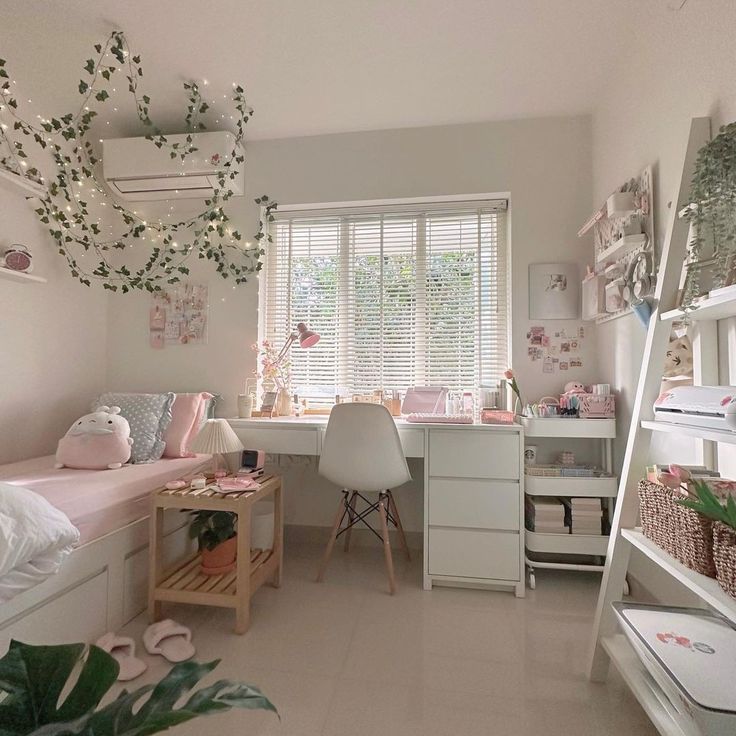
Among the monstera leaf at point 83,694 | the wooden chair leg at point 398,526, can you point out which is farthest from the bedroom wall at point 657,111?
the monstera leaf at point 83,694

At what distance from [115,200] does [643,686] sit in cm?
374

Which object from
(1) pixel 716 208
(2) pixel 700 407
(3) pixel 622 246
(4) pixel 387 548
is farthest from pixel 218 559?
(3) pixel 622 246

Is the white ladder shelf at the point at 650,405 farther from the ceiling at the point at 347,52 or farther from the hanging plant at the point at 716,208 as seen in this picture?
the ceiling at the point at 347,52

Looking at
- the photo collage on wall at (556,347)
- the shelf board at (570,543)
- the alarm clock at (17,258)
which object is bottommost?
the shelf board at (570,543)

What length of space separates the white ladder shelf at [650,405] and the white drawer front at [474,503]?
65cm

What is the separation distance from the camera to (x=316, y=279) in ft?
9.65

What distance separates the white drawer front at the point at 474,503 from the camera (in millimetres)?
2082

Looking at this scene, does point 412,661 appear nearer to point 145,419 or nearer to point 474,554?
point 474,554

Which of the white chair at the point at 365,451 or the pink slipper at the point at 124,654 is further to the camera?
the white chair at the point at 365,451

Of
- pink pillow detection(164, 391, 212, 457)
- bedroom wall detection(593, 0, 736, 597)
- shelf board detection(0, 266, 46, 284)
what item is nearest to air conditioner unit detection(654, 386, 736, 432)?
bedroom wall detection(593, 0, 736, 597)

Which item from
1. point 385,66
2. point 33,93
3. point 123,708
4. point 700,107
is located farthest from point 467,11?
point 123,708

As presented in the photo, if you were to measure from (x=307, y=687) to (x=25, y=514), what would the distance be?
3.52 feet

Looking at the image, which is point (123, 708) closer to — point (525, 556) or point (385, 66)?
point (525, 556)

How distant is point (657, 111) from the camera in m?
1.79
